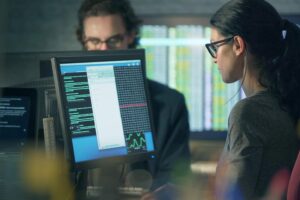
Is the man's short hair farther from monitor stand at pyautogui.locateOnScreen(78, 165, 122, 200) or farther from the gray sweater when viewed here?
the gray sweater

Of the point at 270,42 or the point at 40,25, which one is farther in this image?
the point at 40,25

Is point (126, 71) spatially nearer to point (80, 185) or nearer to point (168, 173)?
point (80, 185)

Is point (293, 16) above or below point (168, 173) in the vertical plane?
above

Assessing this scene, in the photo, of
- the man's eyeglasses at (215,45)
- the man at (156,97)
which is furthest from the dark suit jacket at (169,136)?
the man's eyeglasses at (215,45)

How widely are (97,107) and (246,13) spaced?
47cm

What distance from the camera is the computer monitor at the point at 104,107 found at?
5.72 feet

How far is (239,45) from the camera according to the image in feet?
5.87

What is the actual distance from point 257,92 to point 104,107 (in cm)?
42

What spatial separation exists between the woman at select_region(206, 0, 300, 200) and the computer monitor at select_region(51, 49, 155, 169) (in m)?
0.25

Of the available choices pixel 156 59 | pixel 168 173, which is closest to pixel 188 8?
pixel 156 59

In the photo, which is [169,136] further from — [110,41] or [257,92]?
[257,92]

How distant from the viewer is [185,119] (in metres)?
2.38

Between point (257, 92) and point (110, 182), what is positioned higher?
point (257, 92)

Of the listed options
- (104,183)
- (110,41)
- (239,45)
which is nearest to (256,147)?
(239,45)
